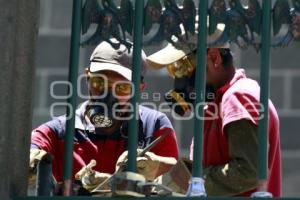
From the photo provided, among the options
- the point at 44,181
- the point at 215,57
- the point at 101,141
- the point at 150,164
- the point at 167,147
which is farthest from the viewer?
the point at 101,141

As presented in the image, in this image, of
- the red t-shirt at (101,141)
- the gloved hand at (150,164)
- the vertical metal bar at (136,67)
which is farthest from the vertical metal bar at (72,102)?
the red t-shirt at (101,141)

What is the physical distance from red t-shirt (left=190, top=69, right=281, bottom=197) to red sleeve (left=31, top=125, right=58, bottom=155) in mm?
679

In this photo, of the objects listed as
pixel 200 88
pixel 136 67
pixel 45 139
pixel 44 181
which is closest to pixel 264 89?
pixel 200 88

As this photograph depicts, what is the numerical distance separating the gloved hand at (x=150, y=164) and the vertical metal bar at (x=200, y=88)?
575 mm

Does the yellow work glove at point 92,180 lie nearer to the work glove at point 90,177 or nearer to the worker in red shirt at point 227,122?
the work glove at point 90,177

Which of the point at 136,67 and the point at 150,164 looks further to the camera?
the point at 150,164

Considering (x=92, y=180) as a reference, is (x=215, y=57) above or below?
above

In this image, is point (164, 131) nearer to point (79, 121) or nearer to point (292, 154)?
point (79, 121)

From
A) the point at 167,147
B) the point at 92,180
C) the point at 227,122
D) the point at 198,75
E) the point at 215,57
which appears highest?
the point at 215,57

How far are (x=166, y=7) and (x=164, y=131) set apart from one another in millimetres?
1726

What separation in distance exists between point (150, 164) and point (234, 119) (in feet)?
1.32

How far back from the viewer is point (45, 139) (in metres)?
5.91

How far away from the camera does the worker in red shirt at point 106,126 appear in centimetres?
586

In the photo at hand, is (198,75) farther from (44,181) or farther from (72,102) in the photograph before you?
(44,181)
